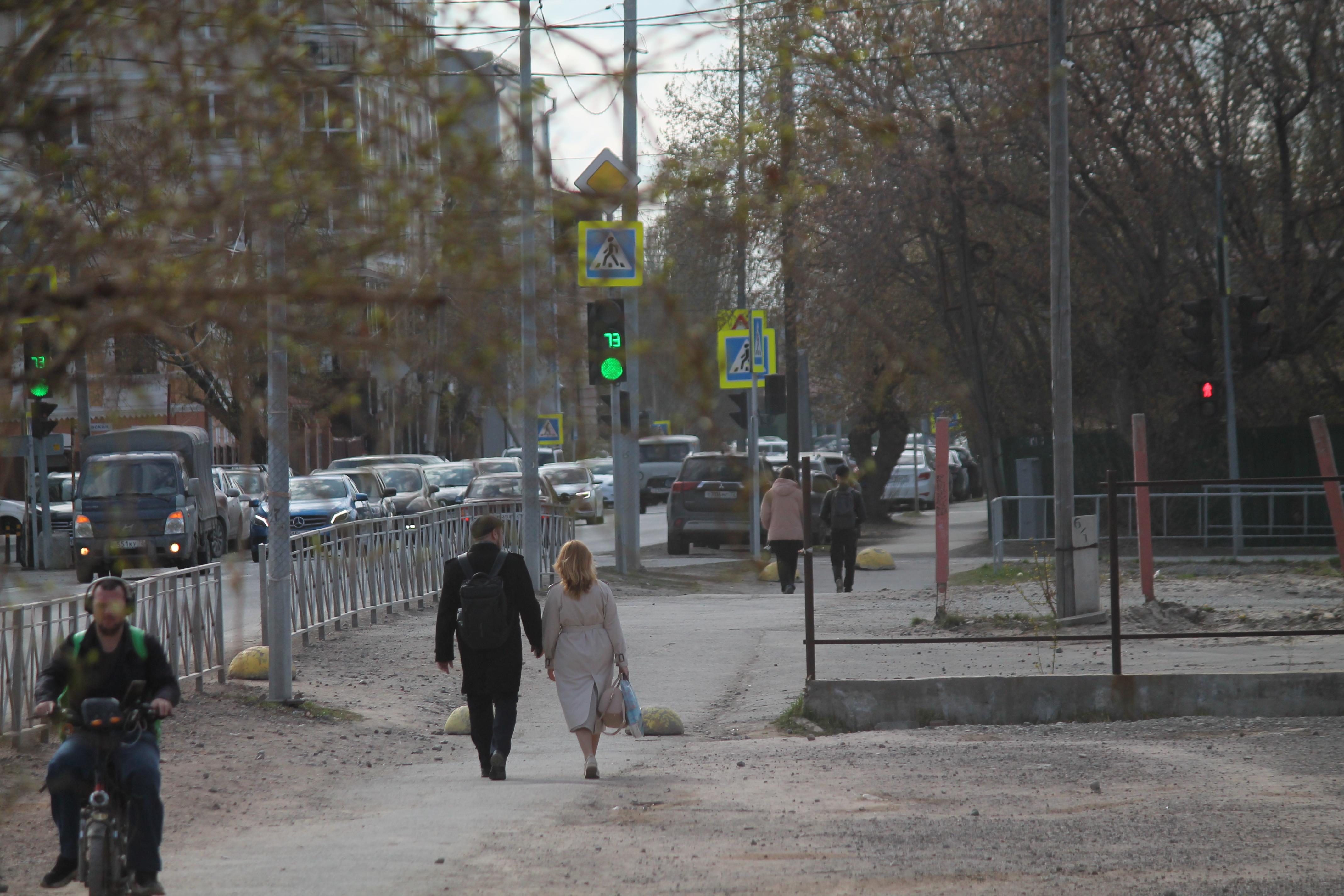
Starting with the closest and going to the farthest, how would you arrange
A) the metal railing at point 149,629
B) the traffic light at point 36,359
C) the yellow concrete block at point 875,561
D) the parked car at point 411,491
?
the traffic light at point 36,359 < the metal railing at point 149,629 < the yellow concrete block at point 875,561 < the parked car at point 411,491

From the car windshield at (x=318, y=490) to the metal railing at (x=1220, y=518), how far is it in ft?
39.2

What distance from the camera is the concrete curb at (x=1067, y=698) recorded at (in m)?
10.4

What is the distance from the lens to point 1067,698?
1060 centimetres

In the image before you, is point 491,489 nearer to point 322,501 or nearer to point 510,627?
point 322,501

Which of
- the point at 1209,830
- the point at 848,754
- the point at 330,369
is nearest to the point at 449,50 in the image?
the point at 330,369

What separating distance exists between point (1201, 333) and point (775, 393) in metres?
6.43

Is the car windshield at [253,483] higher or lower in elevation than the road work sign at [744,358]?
lower

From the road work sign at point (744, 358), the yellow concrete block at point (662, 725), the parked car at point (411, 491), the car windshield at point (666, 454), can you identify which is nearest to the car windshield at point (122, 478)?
the yellow concrete block at point (662, 725)

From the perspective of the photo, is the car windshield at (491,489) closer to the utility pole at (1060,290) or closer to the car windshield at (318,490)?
the car windshield at (318,490)

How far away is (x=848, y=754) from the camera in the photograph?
30.4 feet

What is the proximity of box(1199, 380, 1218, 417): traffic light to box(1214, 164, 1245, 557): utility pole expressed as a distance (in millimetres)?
202

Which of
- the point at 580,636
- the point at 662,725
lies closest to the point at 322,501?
the point at 662,725

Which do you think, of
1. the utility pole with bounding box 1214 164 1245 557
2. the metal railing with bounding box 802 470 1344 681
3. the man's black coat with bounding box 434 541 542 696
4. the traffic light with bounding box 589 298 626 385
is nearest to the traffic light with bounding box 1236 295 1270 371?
the utility pole with bounding box 1214 164 1245 557

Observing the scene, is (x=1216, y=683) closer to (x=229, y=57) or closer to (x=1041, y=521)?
(x=229, y=57)
